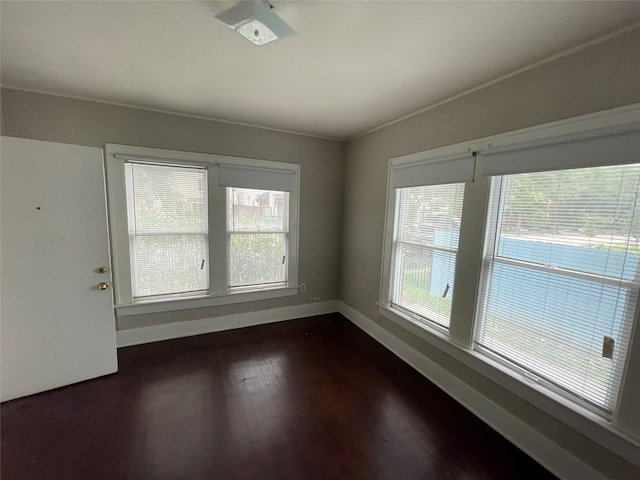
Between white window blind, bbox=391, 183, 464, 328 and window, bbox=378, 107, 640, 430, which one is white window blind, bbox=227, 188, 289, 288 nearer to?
white window blind, bbox=391, 183, 464, 328

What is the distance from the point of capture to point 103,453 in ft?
5.28

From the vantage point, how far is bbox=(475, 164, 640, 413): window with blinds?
137 cm

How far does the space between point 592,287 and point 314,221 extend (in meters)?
2.74

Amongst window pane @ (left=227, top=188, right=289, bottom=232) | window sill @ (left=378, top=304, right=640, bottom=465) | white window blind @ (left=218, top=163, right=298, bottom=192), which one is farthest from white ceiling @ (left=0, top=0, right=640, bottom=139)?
window sill @ (left=378, top=304, right=640, bottom=465)

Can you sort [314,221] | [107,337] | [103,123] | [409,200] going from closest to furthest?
[107,337] → [103,123] → [409,200] → [314,221]

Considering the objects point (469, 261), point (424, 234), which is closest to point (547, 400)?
point (469, 261)

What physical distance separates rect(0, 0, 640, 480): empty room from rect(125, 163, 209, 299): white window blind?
2cm

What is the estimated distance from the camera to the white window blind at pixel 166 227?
2709mm

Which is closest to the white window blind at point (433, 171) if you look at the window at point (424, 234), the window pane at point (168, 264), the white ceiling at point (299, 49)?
the window at point (424, 234)

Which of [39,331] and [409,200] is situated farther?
[409,200]

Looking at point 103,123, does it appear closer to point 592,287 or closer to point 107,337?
point 107,337

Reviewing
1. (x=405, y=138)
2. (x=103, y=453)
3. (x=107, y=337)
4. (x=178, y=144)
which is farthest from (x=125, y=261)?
(x=405, y=138)

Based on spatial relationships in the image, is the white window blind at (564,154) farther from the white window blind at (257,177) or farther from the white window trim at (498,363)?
the white window blind at (257,177)

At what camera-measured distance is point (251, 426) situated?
1843 millimetres
